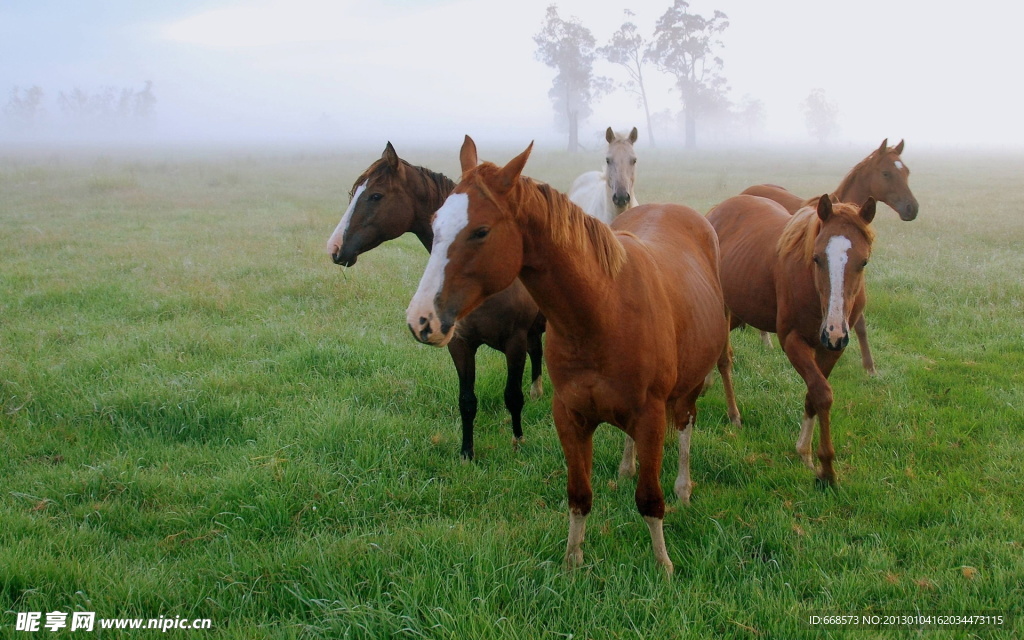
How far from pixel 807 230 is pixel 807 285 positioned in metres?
0.40

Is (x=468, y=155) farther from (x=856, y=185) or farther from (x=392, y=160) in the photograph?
(x=856, y=185)

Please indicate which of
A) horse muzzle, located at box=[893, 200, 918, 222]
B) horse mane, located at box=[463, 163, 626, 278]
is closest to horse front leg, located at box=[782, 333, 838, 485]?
horse mane, located at box=[463, 163, 626, 278]

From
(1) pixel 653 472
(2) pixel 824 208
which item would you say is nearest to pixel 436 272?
(1) pixel 653 472

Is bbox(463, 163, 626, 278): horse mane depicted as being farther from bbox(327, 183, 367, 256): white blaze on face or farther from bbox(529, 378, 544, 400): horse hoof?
bbox(529, 378, 544, 400): horse hoof

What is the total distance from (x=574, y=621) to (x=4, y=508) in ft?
10.2

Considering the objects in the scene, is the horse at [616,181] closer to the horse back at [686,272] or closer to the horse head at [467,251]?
the horse back at [686,272]

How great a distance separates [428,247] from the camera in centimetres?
436

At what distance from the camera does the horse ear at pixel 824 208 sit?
3.64 meters

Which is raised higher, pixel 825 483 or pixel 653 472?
pixel 653 472

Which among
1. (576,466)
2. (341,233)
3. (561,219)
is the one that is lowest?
(576,466)

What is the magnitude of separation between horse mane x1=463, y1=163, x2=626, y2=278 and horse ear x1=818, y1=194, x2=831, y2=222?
158 cm

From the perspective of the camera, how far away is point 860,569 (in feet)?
9.46

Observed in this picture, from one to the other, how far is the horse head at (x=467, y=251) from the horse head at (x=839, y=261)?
6.98 ft

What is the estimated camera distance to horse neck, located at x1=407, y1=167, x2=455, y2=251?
453 cm
